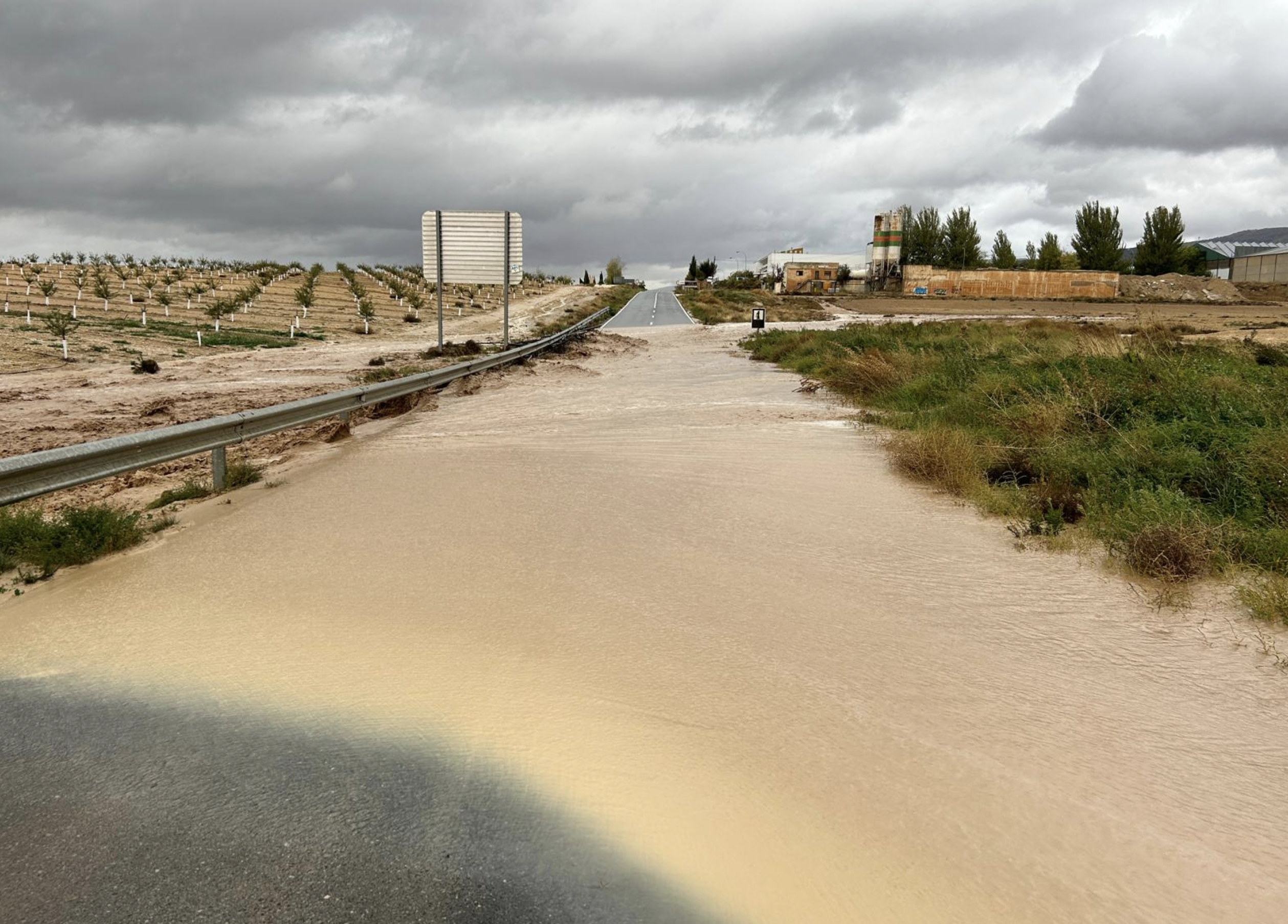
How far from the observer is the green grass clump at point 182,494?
283 inches

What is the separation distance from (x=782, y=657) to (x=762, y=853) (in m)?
1.53

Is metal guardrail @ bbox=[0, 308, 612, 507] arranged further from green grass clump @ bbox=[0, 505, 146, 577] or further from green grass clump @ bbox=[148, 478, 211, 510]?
green grass clump @ bbox=[0, 505, 146, 577]

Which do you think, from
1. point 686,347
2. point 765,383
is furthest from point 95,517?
point 686,347

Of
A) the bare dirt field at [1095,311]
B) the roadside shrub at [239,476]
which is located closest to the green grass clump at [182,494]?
the roadside shrub at [239,476]

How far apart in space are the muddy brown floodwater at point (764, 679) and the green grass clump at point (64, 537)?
0.83 feet

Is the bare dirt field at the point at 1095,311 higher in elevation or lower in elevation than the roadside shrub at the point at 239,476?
higher

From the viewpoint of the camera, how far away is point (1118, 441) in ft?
29.0

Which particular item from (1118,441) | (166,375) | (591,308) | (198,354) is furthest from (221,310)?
(1118,441)

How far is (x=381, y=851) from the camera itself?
260 centimetres

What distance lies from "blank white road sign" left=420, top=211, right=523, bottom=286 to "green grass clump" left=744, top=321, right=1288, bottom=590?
13.4m

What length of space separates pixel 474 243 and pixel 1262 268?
350 ft

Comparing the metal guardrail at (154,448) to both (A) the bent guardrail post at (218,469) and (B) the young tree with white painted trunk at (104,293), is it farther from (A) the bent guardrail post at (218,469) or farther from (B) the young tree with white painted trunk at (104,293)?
(B) the young tree with white painted trunk at (104,293)

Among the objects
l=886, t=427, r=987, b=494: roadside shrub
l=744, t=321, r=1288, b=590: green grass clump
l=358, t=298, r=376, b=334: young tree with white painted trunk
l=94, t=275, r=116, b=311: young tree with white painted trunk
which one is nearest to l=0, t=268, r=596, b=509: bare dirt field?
l=94, t=275, r=116, b=311: young tree with white painted trunk

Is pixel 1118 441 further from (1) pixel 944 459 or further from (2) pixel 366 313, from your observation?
(2) pixel 366 313
